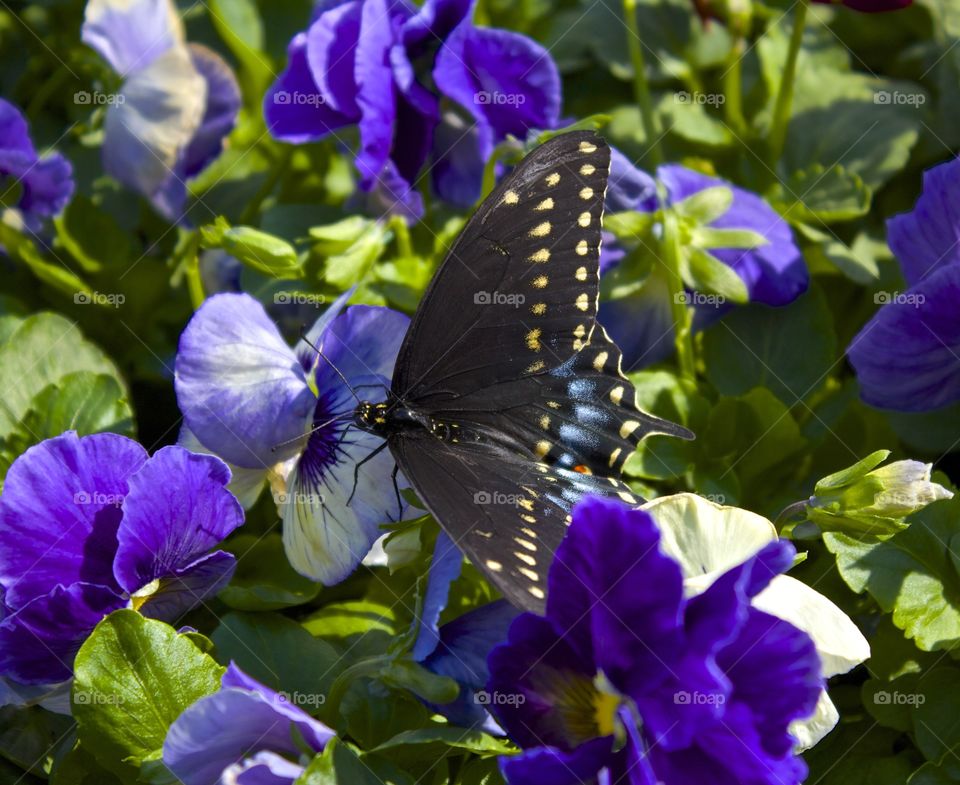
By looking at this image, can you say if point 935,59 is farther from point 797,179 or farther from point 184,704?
point 184,704

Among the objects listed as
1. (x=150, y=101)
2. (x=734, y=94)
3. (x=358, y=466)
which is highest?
(x=150, y=101)

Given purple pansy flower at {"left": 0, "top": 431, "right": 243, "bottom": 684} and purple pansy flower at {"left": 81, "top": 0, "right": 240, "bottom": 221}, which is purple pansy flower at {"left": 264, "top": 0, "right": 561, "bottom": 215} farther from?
purple pansy flower at {"left": 0, "top": 431, "right": 243, "bottom": 684}

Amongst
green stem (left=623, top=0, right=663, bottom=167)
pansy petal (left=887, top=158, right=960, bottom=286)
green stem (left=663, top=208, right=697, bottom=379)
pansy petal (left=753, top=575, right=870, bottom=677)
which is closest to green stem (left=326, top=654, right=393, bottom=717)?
pansy petal (left=753, top=575, right=870, bottom=677)

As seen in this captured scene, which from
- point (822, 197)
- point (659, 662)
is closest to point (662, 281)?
point (822, 197)

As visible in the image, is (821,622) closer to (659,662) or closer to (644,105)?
(659,662)

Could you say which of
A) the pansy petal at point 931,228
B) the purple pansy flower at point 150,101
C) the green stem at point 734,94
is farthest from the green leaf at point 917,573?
the purple pansy flower at point 150,101

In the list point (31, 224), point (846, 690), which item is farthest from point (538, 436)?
point (31, 224)

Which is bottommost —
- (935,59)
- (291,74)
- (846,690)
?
(846,690)
